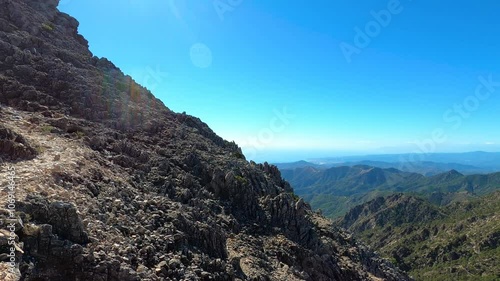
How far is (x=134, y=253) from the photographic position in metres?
15.1

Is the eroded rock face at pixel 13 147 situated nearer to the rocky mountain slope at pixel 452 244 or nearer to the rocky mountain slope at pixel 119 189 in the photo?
the rocky mountain slope at pixel 119 189

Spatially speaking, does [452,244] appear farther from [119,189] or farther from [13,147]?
[13,147]

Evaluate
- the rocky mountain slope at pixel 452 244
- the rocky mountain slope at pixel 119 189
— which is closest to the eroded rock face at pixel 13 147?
the rocky mountain slope at pixel 119 189

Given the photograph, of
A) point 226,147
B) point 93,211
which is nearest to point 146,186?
point 93,211

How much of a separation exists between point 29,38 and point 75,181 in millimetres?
25404

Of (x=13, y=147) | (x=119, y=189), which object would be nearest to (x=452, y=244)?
(x=119, y=189)

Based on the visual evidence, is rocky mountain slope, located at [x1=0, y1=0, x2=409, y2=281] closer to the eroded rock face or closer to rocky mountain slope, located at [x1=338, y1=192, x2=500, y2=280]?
the eroded rock face

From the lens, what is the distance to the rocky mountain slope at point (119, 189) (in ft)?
44.5

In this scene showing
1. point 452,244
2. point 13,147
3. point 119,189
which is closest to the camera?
point 13,147

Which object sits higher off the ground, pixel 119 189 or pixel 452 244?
pixel 119 189

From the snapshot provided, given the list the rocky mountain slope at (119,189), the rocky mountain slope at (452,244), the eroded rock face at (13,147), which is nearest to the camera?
the rocky mountain slope at (119,189)

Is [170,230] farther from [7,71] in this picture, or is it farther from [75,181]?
[7,71]

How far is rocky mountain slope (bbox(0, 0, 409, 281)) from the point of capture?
44.5ft

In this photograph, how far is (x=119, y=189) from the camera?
68.3 feet
